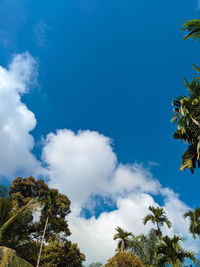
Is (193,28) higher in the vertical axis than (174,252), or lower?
higher

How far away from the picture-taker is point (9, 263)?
4684mm

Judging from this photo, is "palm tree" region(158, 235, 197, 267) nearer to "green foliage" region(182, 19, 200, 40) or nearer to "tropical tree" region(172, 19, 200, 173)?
"tropical tree" region(172, 19, 200, 173)

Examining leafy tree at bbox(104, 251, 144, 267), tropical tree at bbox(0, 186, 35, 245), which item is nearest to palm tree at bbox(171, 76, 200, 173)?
tropical tree at bbox(0, 186, 35, 245)

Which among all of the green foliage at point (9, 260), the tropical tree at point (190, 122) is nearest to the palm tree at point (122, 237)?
the tropical tree at point (190, 122)

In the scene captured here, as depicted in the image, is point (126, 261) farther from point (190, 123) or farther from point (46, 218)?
point (190, 123)

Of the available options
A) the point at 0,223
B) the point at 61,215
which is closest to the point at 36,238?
the point at 61,215

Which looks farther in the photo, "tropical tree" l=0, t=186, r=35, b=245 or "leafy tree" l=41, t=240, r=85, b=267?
"leafy tree" l=41, t=240, r=85, b=267

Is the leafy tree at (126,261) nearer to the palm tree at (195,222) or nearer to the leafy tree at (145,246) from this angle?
the leafy tree at (145,246)

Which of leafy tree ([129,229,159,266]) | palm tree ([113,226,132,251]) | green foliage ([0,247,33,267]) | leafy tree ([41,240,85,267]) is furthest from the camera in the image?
palm tree ([113,226,132,251])

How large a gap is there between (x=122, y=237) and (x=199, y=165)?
1085 inches

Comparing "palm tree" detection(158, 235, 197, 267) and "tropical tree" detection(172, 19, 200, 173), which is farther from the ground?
"tropical tree" detection(172, 19, 200, 173)

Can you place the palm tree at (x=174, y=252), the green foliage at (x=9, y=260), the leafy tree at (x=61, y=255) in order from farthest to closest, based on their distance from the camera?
1. the leafy tree at (x=61, y=255)
2. the palm tree at (x=174, y=252)
3. the green foliage at (x=9, y=260)

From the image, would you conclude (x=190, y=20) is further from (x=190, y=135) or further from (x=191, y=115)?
(x=190, y=135)

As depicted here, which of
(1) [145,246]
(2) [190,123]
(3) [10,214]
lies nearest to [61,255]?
(1) [145,246]
